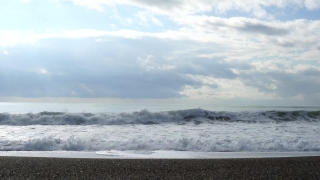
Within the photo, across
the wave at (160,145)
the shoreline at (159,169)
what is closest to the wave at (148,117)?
the wave at (160,145)

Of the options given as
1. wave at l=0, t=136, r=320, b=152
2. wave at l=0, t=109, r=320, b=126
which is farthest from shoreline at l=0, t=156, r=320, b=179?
wave at l=0, t=109, r=320, b=126

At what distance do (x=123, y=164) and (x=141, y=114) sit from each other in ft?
55.4

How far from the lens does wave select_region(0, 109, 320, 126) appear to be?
22.9 m

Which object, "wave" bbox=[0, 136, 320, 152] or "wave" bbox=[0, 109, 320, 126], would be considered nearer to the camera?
"wave" bbox=[0, 136, 320, 152]

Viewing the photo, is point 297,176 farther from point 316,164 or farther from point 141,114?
point 141,114

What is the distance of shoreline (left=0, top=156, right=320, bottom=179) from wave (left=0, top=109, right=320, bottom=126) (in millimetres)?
14173

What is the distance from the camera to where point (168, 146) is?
12.7 m

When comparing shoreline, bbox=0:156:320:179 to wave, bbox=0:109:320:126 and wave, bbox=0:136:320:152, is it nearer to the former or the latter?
wave, bbox=0:136:320:152

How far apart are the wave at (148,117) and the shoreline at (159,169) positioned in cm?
1417

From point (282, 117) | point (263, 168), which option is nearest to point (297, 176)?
point (263, 168)

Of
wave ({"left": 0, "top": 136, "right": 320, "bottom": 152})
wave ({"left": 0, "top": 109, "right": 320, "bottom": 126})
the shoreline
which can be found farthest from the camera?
wave ({"left": 0, "top": 109, "right": 320, "bottom": 126})

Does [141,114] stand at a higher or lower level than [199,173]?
higher

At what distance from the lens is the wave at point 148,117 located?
75.0 ft

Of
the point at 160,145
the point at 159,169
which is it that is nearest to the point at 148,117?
the point at 160,145
